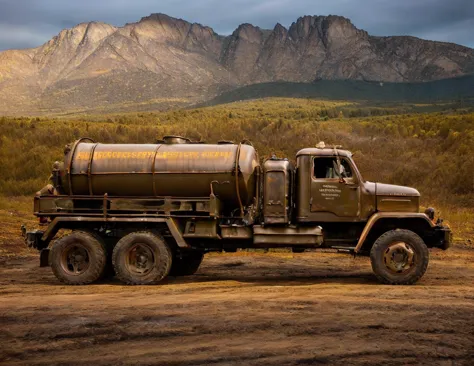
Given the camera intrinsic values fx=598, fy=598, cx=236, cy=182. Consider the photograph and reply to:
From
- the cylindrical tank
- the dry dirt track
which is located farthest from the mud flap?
the cylindrical tank

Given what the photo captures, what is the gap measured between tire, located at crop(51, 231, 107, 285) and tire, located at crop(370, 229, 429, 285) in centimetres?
553

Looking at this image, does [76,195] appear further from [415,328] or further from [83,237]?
[415,328]

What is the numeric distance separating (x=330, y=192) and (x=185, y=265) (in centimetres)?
395

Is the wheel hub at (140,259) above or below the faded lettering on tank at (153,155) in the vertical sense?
below

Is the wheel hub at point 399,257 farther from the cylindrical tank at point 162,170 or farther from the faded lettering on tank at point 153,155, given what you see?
the faded lettering on tank at point 153,155

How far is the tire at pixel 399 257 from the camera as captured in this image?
11.7 metres

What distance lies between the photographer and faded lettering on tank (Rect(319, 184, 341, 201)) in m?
12.2

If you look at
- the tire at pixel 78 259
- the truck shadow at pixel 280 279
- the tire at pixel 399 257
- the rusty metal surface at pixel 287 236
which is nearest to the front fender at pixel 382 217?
the tire at pixel 399 257

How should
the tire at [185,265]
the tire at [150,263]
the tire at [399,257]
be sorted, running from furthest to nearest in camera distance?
the tire at [185,265], the tire at [150,263], the tire at [399,257]

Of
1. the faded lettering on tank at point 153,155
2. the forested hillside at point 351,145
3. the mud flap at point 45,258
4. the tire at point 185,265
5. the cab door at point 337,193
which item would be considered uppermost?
the forested hillside at point 351,145

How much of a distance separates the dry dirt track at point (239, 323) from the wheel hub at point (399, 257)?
0.51 metres

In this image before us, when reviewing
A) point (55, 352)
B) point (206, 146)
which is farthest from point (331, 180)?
point (55, 352)

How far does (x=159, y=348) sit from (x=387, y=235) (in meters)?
6.08

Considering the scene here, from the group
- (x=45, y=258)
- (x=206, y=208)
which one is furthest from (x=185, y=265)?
(x=45, y=258)
